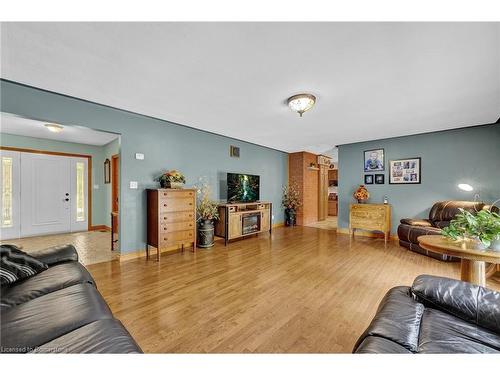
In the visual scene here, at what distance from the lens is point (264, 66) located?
196cm

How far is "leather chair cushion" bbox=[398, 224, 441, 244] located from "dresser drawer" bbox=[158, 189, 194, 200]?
13.1 ft

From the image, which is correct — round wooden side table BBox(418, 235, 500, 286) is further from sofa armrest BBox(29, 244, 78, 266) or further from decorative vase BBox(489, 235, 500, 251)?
sofa armrest BBox(29, 244, 78, 266)

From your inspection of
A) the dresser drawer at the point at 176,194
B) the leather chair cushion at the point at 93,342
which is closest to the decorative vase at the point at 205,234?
the dresser drawer at the point at 176,194

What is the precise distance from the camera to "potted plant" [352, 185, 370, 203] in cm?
490

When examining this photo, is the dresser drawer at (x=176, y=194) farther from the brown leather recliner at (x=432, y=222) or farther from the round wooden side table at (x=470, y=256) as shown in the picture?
the brown leather recliner at (x=432, y=222)

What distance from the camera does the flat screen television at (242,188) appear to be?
456 cm

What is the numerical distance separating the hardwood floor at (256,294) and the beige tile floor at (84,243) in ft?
1.59

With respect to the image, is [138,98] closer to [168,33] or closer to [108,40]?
[108,40]

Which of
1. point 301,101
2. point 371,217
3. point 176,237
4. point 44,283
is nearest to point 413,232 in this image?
point 371,217

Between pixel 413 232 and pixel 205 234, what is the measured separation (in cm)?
379

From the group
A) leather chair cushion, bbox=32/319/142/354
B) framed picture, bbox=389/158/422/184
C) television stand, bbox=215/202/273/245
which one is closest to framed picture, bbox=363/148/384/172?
framed picture, bbox=389/158/422/184

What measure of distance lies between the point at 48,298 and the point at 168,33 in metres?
1.98
